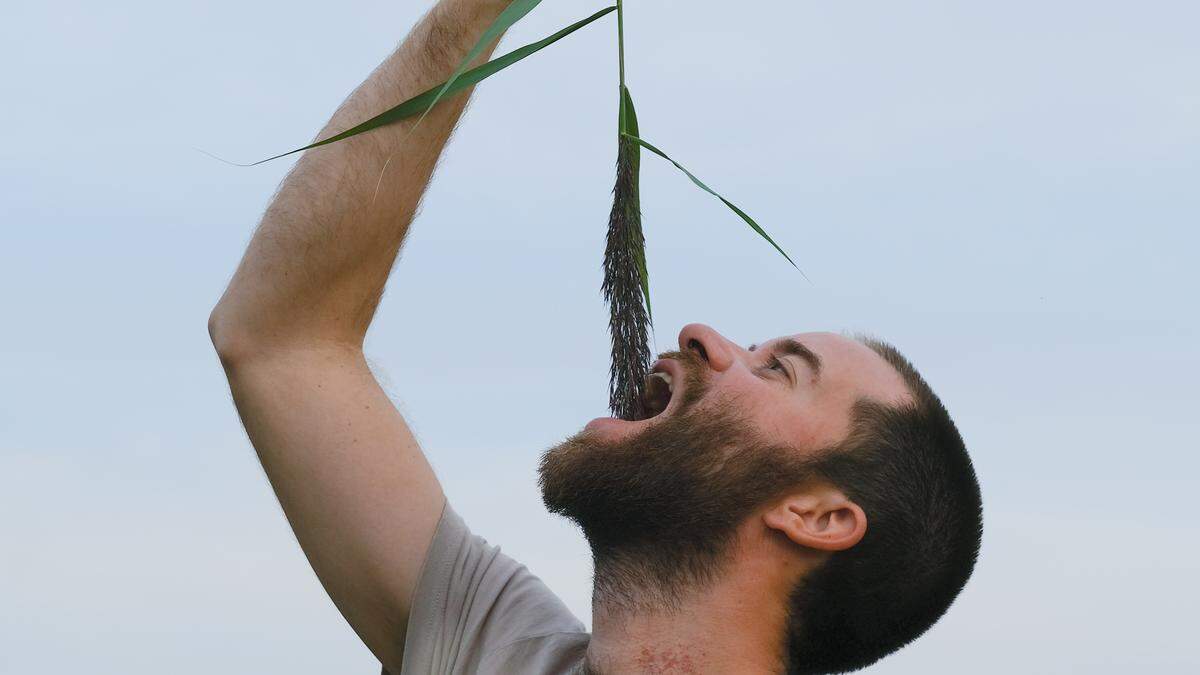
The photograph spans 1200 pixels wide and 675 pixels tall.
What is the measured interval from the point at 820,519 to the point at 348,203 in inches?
49.2

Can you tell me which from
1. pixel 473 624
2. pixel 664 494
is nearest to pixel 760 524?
pixel 664 494

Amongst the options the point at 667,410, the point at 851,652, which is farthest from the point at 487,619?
the point at 851,652

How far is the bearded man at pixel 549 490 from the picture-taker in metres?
3.35

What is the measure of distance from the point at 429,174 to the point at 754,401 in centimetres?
88

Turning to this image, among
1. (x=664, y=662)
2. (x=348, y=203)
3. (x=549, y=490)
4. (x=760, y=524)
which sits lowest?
(x=664, y=662)

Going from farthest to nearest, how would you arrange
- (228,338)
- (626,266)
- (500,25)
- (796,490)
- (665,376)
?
(665,376) < (796,490) < (228,338) < (626,266) < (500,25)

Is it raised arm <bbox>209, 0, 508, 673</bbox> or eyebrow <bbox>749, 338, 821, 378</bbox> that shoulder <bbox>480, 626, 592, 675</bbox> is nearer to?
raised arm <bbox>209, 0, 508, 673</bbox>

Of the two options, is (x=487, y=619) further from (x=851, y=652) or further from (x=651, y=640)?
(x=851, y=652)

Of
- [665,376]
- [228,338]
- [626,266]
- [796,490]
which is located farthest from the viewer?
[665,376]

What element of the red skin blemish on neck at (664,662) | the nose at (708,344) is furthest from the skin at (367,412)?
the nose at (708,344)

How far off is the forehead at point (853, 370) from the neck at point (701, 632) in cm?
48

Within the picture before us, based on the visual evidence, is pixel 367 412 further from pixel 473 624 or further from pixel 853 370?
pixel 853 370

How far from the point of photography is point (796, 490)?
3.52 m

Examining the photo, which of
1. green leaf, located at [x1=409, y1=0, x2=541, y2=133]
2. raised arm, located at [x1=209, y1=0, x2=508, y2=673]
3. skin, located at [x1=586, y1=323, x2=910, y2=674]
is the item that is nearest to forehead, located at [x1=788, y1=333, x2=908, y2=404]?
skin, located at [x1=586, y1=323, x2=910, y2=674]
